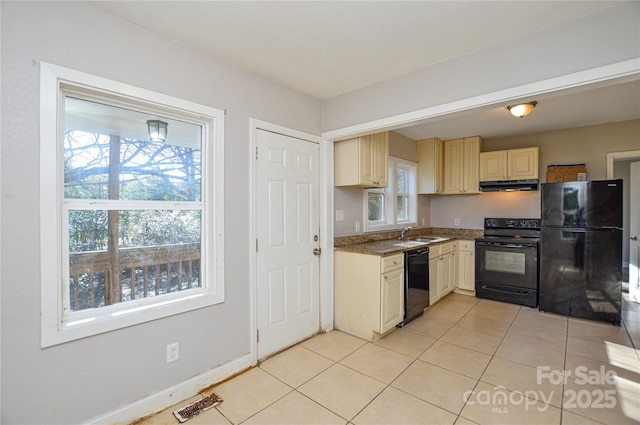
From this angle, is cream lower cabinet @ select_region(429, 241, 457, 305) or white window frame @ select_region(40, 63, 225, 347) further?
cream lower cabinet @ select_region(429, 241, 457, 305)

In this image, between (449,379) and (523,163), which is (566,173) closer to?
(523,163)

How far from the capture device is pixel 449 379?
88.6 inches

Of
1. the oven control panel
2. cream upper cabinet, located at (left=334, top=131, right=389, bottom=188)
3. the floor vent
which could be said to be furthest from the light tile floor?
cream upper cabinet, located at (left=334, top=131, right=389, bottom=188)

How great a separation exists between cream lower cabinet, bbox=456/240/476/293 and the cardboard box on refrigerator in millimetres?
1464

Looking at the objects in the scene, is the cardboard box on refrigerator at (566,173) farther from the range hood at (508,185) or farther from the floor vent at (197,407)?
the floor vent at (197,407)

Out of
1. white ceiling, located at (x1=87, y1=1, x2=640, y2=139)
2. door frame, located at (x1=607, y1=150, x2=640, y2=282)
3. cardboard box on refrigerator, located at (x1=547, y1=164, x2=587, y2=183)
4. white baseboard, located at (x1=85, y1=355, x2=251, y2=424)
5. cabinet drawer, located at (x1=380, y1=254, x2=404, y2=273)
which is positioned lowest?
white baseboard, located at (x1=85, y1=355, x2=251, y2=424)

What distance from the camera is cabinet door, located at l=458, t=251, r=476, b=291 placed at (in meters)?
4.36

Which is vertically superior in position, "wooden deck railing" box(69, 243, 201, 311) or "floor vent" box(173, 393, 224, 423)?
"wooden deck railing" box(69, 243, 201, 311)

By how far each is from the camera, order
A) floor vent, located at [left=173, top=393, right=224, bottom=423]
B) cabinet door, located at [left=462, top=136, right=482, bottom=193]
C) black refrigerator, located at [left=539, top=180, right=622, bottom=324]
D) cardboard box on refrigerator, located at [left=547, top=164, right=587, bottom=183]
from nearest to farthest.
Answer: floor vent, located at [left=173, top=393, right=224, bottom=423] → black refrigerator, located at [left=539, top=180, right=622, bottom=324] → cardboard box on refrigerator, located at [left=547, top=164, right=587, bottom=183] → cabinet door, located at [left=462, top=136, right=482, bottom=193]

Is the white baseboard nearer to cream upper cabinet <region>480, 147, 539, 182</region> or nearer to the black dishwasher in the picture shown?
the black dishwasher

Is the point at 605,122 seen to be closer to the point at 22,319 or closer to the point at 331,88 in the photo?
the point at 331,88

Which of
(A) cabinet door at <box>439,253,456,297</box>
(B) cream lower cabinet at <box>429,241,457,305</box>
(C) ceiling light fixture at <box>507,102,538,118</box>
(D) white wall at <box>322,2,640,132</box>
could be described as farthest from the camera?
(A) cabinet door at <box>439,253,456,297</box>

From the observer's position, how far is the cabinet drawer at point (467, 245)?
439 centimetres

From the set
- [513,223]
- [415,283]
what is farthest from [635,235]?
[415,283]
